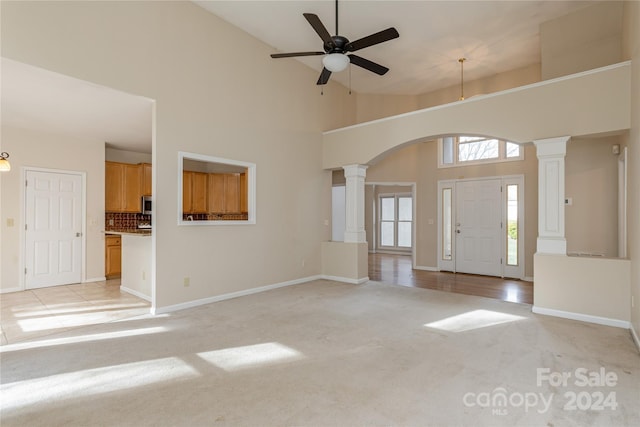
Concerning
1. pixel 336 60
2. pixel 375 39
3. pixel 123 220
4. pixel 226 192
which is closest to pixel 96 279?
pixel 123 220

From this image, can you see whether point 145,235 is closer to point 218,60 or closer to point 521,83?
point 218,60

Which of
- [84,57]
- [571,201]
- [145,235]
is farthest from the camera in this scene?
[571,201]

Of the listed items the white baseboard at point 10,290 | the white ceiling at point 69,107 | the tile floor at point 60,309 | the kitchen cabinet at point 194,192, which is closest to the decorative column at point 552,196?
the white ceiling at point 69,107

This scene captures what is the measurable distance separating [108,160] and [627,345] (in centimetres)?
863

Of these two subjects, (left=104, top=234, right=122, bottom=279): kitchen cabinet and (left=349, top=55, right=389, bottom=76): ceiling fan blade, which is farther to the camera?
(left=104, top=234, right=122, bottom=279): kitchen cabinet

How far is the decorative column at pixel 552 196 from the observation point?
4020 mm

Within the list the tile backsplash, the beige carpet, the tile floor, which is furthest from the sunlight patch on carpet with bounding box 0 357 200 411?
the tile backsplash

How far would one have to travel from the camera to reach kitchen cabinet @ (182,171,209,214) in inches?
286

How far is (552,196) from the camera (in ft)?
13.4

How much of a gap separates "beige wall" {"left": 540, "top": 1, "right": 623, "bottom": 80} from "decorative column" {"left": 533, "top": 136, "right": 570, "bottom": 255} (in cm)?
174

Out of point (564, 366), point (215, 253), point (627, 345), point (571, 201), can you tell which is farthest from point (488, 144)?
point (215, 253)

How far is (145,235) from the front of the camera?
4.64 m

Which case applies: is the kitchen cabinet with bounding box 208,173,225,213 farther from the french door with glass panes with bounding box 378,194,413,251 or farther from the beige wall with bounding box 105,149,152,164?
the french door with glass panes with bounding box 378,194,413,251

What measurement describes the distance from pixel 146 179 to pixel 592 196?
8144 millimetres
